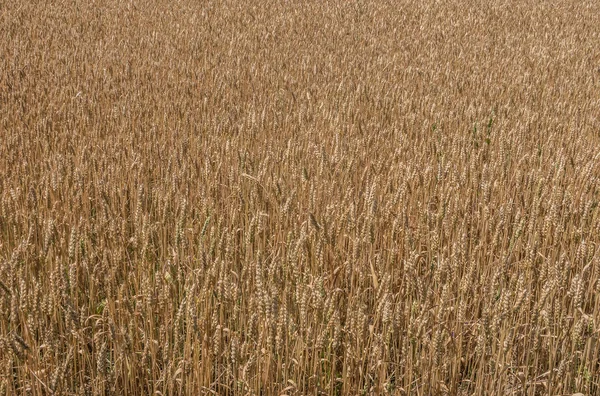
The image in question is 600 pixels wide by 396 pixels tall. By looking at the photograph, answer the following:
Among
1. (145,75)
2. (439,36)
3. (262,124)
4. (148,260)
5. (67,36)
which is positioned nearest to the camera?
(148,260)

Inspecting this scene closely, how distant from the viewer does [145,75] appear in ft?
17.5

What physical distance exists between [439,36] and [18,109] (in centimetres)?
443

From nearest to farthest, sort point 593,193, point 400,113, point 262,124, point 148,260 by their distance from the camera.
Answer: point 148,260 < point 593,193 < point 262,124 < point 400,113

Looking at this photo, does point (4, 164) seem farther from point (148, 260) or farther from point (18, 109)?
point (148, 260)

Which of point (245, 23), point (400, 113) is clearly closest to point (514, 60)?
point (400, 113)

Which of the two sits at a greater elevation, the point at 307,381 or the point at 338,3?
the point at 338,3

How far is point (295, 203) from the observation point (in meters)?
2.99

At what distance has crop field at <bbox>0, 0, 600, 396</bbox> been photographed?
1.89 m

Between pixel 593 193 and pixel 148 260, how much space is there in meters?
2.01

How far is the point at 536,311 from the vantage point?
2.06 metres

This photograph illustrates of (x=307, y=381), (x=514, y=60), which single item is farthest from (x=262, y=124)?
(x=514, y=60)

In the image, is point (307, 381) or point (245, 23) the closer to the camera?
point (307, 381)

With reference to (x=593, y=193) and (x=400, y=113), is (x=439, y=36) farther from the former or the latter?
(x=593, y=193)

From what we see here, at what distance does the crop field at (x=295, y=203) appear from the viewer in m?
1.89
